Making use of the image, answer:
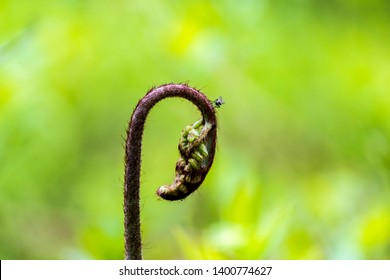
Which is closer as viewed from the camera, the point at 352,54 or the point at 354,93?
the point at 354,93

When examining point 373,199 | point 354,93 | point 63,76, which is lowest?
point 373,199

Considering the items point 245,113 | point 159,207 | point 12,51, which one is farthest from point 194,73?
point 12,51

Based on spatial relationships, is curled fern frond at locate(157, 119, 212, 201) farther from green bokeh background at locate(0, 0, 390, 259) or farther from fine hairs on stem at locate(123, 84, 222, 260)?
green bokeh background at locate(0, 0, 390, 259)

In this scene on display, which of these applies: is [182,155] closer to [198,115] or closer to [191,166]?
[191,166]

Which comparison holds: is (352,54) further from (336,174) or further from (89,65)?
(89,65)

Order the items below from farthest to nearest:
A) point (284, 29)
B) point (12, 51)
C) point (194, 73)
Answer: point (284, 29)
point (194, 73)
point (12, 51)

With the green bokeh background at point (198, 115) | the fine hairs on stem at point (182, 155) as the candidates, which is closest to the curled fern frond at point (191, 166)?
the fine hairs on stem at point (182, 155)

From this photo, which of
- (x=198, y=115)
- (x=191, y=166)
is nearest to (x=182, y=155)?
(x=191, y=166)
